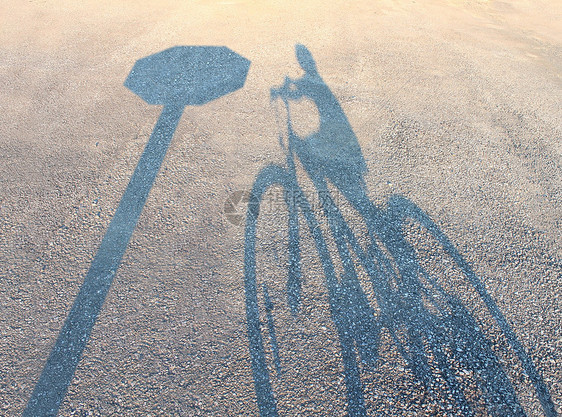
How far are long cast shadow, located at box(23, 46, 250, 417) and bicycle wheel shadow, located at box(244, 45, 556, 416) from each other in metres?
1.32

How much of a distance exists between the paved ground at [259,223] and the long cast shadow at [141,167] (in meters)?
0.09

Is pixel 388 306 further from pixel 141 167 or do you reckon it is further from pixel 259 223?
pixel 141 167

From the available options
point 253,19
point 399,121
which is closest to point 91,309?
point 399,121

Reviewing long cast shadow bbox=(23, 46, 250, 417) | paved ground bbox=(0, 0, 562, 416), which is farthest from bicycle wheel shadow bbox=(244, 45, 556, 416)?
long cast shadow bbox=(23, 46, 250, 417)

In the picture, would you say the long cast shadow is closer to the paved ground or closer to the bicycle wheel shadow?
the paved ground

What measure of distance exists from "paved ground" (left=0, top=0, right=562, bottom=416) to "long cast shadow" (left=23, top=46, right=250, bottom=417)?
93 millimetres

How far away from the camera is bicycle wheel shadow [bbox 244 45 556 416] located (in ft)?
8.68

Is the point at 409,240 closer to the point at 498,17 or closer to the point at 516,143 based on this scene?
the point at 516,143

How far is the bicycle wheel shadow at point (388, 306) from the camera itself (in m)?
2.65

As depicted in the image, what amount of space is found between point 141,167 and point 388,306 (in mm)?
3326

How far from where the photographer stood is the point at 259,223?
12.5 ft

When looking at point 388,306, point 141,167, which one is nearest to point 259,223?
point 388,306

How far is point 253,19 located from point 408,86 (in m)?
4.60

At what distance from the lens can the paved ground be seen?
2662 mm
